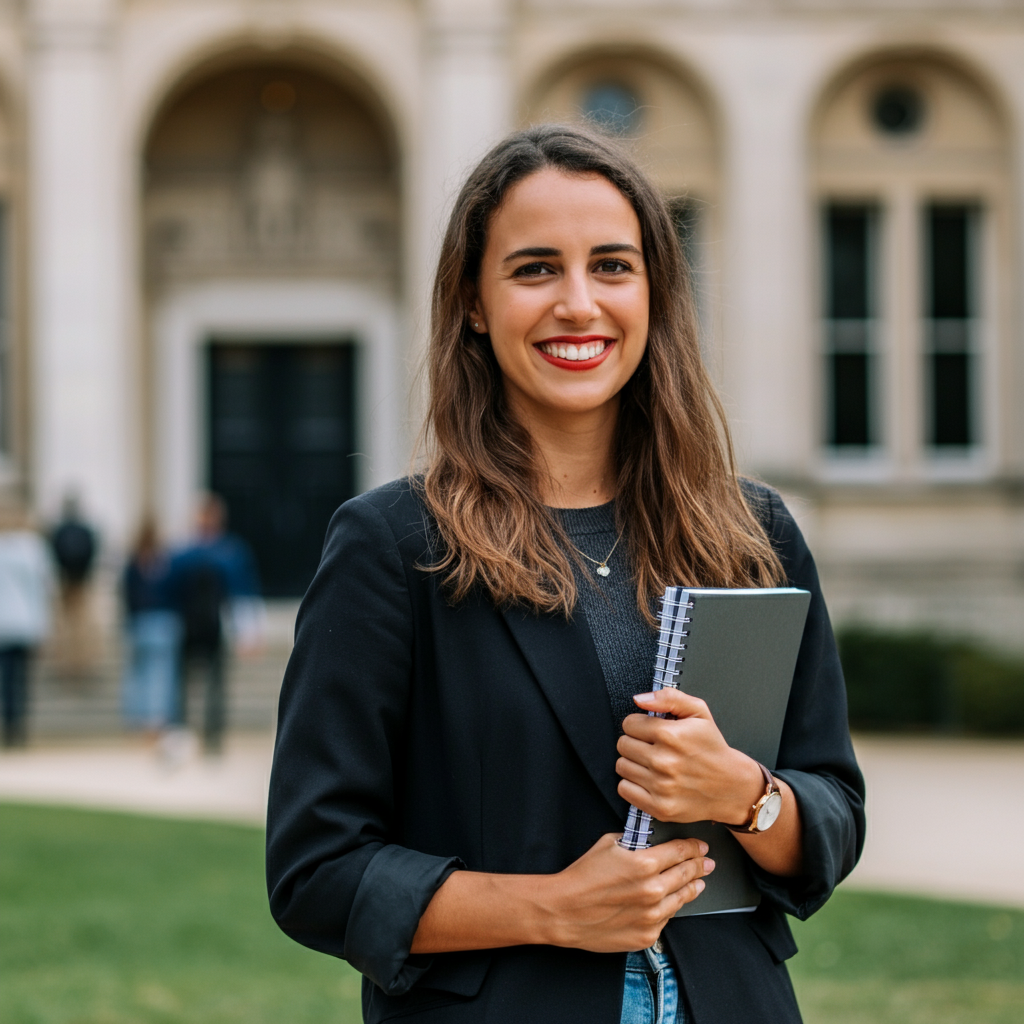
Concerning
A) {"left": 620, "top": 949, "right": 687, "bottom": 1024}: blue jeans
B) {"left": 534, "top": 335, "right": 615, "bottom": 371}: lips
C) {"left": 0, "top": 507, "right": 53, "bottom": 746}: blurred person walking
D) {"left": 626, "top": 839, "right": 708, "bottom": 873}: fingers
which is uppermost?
{"left": 534, "top": 335, "right": 615, "bottom": 371}: lips

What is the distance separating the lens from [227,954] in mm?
6566

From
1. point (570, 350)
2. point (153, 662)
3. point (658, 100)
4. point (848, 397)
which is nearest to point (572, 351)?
point (570, 350)

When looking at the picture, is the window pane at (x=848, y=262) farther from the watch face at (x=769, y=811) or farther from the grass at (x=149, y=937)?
the watch face at (x=769, y=811)

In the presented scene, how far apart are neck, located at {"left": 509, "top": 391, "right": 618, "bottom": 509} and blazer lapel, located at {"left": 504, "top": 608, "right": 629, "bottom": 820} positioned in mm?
236

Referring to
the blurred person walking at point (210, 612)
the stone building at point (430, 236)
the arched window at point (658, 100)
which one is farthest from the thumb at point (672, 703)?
the arched window at point (658, 100)

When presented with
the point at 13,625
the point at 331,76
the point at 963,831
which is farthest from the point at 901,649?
the point at 331,76

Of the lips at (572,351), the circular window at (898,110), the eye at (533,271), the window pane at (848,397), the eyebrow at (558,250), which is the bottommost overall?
the lips at (572,351)

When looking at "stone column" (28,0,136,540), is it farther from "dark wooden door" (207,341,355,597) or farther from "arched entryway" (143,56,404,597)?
"dark wooden door" (207,341,355,597)

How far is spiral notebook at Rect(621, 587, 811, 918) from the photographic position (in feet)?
6.34

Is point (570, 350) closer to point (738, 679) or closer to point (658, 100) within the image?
point (738, 679)

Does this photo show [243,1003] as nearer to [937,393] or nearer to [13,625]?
[13,625]

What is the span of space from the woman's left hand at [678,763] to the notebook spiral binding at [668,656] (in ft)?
0.09

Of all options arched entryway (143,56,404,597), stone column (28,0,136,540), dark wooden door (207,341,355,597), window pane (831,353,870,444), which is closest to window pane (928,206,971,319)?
window pane (831,353,870,444)

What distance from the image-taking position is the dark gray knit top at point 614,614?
209 cm
